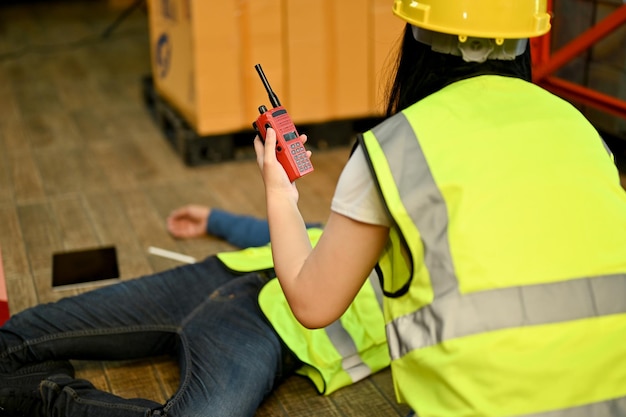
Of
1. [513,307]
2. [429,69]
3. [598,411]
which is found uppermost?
[429,69]

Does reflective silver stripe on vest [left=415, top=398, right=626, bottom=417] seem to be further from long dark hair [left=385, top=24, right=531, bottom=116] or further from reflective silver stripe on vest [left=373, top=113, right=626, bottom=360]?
long dark hair [left=385, top=24, right=531, bottom=116]

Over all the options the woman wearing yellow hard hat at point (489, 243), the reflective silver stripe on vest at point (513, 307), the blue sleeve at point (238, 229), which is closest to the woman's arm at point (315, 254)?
the woman wearing yellow hard hat at point (489, 243)

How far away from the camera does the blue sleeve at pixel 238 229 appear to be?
2383 millimetres

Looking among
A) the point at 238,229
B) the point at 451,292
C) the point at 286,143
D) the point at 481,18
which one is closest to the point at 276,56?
the point at 238,229

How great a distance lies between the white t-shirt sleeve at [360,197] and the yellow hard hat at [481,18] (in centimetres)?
22

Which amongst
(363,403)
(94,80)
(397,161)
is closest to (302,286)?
(397,161)

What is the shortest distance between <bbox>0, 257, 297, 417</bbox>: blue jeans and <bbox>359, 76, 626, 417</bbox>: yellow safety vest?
22.7 inches

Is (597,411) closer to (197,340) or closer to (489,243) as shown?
(489,243)

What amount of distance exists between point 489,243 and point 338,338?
2.43ft

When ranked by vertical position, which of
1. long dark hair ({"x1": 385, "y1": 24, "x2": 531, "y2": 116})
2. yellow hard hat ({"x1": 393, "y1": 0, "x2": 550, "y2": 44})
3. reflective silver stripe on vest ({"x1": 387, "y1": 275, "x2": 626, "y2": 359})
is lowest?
reflective silver stripe on vest ({"x1": 387, "y1": 275, "x2": 626, "y2": 359})

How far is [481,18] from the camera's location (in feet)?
4.05

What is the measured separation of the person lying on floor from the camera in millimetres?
1692

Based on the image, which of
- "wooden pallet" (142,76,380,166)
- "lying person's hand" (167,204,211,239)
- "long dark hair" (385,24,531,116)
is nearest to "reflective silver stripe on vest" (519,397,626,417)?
"long dark hair" (385,24,531,116)

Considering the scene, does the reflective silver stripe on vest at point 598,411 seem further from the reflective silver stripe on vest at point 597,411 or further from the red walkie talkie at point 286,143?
the red walkie talkie at point 286,143
